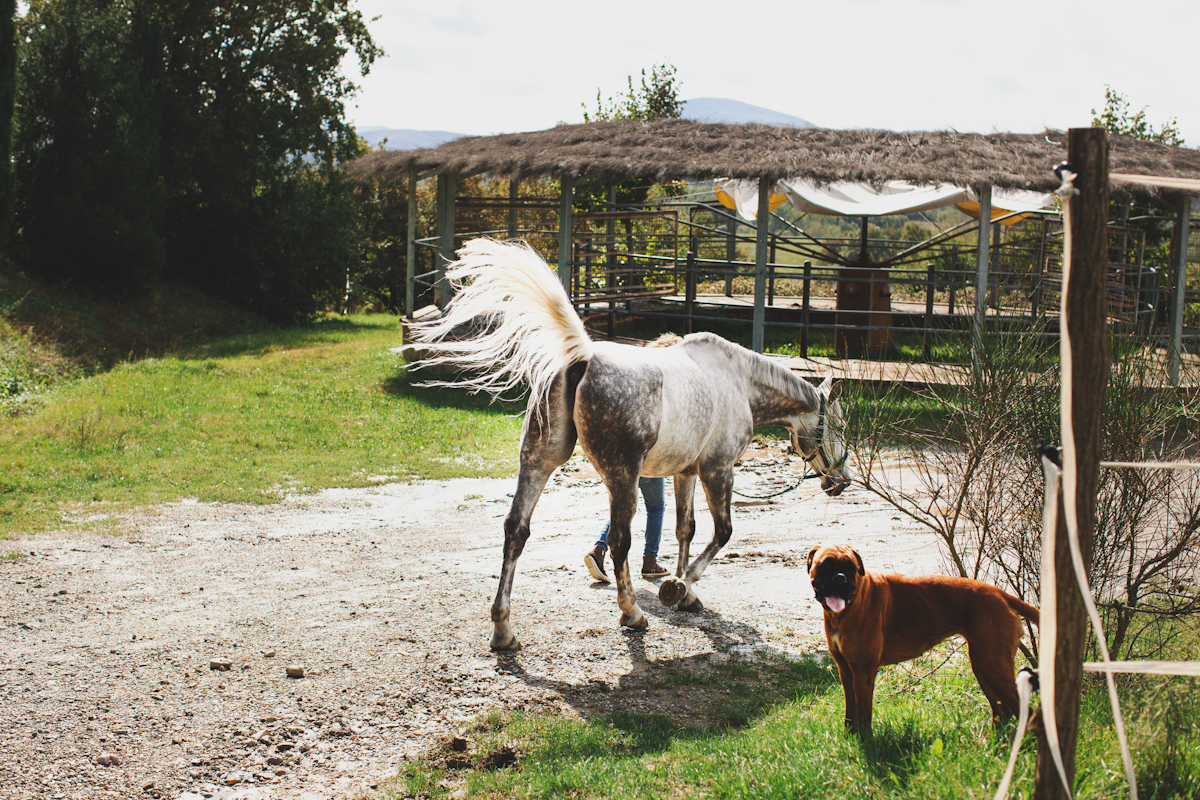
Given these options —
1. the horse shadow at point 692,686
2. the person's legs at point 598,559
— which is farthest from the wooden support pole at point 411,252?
the horse shadow at point 692,686

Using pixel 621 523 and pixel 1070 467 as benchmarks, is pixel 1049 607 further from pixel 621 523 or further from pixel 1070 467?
pixel 621 523

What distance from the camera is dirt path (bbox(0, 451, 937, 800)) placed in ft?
11.8

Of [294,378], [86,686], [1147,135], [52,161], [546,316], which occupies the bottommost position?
[86,686]

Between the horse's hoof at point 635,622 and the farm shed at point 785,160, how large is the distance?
25.2ft

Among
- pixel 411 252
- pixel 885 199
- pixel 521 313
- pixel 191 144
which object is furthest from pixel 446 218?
pixel 521 313

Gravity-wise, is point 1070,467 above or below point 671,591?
above

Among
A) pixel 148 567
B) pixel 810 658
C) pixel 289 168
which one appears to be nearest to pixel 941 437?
pixel 810 658

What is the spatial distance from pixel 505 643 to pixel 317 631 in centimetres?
109

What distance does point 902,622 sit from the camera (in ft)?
10.9

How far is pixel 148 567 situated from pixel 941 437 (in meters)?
5.10

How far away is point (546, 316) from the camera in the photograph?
185 inches

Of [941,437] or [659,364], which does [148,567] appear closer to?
[659,364]

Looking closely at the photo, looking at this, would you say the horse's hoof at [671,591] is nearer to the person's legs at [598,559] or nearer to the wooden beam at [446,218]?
the person's legs at [598,559]

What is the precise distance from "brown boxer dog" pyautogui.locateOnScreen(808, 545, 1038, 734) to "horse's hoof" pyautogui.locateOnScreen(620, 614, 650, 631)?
1801 millimetres
